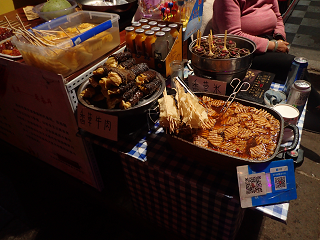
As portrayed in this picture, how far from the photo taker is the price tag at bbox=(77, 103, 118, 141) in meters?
1.47

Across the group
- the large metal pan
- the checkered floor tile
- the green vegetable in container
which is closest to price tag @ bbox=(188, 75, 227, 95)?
the large metal pan

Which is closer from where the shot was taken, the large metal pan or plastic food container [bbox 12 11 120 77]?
the large metal pan

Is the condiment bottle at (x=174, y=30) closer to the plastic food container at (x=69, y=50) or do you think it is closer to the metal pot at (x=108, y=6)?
the plastic food container at (x=69, y=50)

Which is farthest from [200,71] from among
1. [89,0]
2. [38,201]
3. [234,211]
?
[38,201]

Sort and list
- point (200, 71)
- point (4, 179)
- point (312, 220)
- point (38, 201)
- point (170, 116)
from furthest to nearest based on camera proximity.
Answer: point (4, 179) → point (38, 201) → point (312, 220) → point (200, 71) → point (170, 116)

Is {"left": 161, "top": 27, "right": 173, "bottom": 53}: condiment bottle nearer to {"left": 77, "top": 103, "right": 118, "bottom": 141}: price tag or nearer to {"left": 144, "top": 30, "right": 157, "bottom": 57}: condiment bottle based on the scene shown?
{"left": 144, "top": 30, "right": 157, "bottom": 57}: condiment bottle

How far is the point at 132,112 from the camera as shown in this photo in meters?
1.47

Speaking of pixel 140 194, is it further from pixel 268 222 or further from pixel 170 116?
pixel 268 222

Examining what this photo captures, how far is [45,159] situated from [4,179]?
29.3 inches

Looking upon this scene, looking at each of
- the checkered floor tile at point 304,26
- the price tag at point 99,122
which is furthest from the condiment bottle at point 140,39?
the checkered floor tile at point 304,26

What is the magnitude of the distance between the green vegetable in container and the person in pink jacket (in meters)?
1.69

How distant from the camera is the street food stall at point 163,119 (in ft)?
4.10

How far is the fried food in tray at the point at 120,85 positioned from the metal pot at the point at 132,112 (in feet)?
0.09

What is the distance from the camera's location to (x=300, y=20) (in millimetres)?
6180
